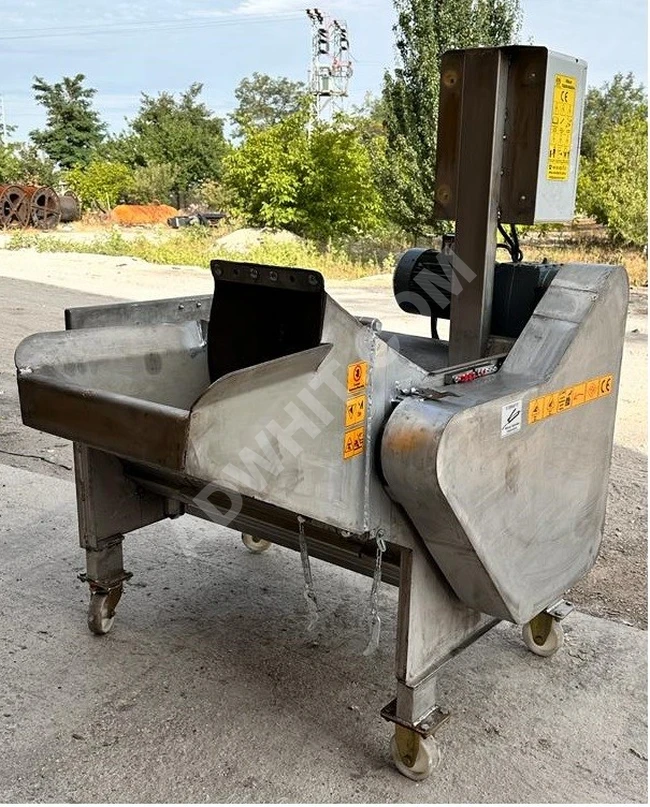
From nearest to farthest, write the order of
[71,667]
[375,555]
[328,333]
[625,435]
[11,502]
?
[328,333], [375,555], [71,667], [11,502], [625,435]

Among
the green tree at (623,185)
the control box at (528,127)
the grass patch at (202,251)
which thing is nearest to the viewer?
the control box at (528,127)

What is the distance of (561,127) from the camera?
204cm

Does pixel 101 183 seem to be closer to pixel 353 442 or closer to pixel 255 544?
pixel 255 544

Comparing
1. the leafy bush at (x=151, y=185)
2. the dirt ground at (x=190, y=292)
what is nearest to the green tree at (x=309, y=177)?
the dirt ground at (x=190, y=292)

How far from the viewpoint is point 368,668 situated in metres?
2.38

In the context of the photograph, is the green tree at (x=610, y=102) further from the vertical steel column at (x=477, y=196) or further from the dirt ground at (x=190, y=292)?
the vertical steel column at (x=477, y=196)

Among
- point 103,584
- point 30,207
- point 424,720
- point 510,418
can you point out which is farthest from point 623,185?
point 424,720

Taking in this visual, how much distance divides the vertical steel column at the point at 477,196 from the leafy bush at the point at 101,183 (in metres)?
25.6

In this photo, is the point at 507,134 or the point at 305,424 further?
the point at 507,134

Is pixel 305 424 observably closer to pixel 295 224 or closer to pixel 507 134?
pixel 507 134

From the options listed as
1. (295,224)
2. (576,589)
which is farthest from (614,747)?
(295,224)

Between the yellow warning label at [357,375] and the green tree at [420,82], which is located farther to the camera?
the green tree at [420,82]

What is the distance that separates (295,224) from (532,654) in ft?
50.4

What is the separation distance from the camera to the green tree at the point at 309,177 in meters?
16.6
